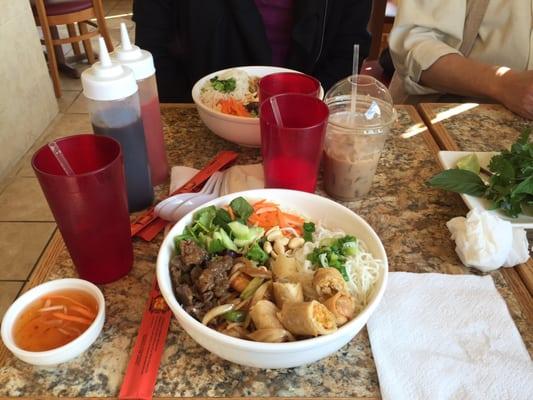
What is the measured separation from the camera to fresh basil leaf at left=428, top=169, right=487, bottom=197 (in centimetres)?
91

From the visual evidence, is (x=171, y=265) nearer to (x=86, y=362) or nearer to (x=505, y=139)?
(x=86, y=362)

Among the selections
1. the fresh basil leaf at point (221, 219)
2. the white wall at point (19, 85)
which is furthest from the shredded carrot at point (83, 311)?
the white wall at point (19, 85)

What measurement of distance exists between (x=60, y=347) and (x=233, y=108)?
640mm

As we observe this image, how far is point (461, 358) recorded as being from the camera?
65 cm

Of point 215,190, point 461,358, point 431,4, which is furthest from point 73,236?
point 431,4

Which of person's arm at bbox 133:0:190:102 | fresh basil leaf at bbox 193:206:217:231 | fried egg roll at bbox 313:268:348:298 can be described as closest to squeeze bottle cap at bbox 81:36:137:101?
fresh basil leaf at bbox 193:206:217:231

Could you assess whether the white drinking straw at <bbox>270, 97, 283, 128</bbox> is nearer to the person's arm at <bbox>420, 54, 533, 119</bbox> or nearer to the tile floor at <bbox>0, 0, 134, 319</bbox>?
the person's arm at <bbox>420, 54, 533, 119</bbox>

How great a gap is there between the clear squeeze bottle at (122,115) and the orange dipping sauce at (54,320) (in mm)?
248

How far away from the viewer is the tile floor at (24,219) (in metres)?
1.91

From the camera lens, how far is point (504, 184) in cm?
88

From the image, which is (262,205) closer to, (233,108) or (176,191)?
(176,191)

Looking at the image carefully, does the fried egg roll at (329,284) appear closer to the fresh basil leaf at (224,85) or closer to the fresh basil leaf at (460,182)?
the fresh basil leaf at (460,182)

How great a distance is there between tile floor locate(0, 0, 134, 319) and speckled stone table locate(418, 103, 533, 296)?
137cm

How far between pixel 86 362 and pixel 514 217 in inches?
29.9
